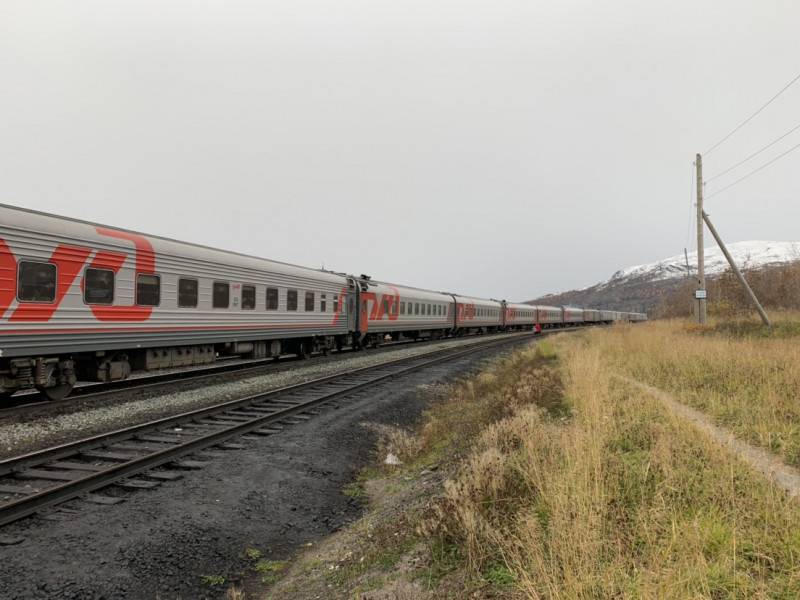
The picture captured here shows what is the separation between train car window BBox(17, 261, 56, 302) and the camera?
8.76m

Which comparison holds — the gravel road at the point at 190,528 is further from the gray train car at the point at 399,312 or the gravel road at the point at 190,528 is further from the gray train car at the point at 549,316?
the gray train car at the point at 549,316

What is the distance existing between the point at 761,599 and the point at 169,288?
Answer: 41.0 ft

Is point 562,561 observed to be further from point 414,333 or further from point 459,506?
point 414,333

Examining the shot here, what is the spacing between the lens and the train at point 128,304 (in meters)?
8.87

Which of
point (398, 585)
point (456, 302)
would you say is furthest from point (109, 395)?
point (456, 302)

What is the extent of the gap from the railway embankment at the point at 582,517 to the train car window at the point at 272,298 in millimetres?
9766

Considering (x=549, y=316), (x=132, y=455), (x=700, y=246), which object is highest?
(x=700, y=246)

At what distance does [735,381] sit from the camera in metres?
9.01

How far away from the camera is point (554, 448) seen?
5062 mm

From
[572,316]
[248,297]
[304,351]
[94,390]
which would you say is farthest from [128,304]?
[572,316]

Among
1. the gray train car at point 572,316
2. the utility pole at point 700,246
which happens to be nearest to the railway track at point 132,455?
the utility pole at point 700,246

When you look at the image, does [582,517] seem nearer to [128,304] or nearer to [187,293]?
[128,304]

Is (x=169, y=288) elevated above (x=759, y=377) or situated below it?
above

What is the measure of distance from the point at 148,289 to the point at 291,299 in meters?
6.23
